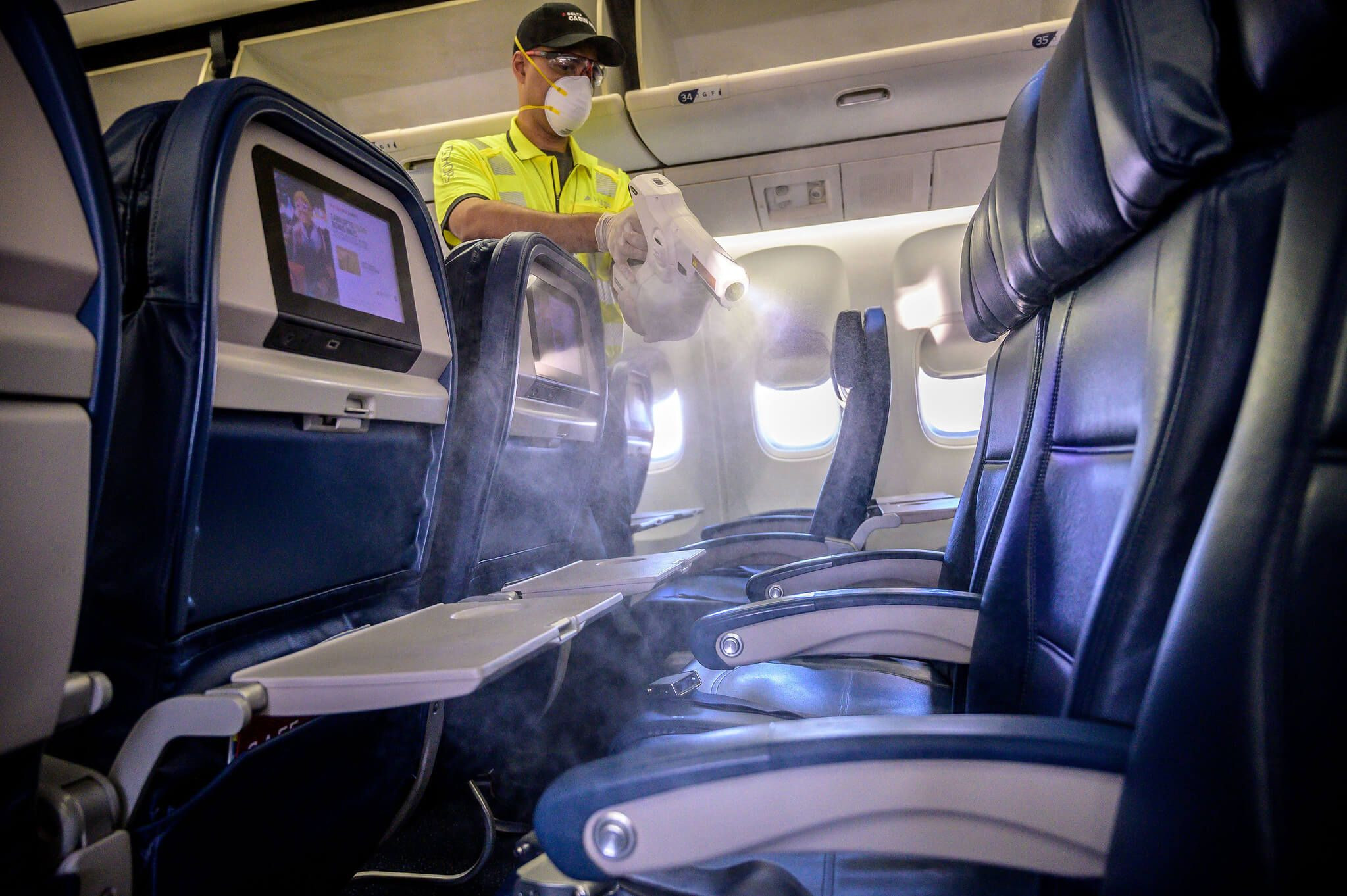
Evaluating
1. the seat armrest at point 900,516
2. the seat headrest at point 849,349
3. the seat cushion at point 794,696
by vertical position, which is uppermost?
the seat headrest at point 849,349

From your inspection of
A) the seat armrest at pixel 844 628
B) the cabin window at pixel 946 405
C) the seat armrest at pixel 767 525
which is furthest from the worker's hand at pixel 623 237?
the cabin window at pixel 946 405

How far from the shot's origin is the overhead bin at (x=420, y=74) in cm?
387

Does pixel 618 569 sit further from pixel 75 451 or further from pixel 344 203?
pixel 75 451

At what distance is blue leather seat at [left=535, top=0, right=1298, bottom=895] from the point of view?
59cm

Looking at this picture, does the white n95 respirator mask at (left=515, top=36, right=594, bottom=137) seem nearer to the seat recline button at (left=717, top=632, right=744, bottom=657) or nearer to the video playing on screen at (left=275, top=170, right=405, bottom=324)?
the video playing on screen at (left=275, top=170, right=405, bottom=324)

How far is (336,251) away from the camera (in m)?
1.03

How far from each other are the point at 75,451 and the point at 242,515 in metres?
0.30

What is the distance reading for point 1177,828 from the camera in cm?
59

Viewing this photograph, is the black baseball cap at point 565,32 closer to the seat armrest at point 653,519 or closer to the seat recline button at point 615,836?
the seat armrest at point 653,519

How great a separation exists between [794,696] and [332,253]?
1.25m

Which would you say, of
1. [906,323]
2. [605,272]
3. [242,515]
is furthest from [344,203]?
[906,323]

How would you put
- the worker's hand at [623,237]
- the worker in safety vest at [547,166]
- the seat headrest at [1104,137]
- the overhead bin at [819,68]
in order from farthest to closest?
1. the overhead bin at [819,68]
2. the worker in safety vest at [547,166]
3. the worker's hand at [623,237]
4. the seat headrest at [1104,137]

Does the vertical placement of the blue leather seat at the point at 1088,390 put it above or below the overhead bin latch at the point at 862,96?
below

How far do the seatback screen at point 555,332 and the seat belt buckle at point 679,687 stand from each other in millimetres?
732
